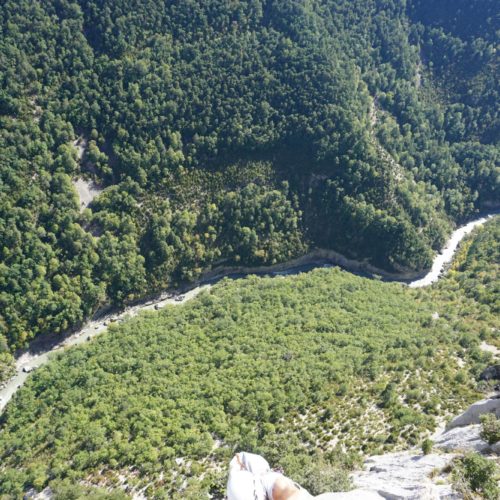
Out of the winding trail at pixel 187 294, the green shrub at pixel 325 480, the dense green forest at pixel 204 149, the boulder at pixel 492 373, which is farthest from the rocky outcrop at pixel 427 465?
the dense green forest at pixel 204 149

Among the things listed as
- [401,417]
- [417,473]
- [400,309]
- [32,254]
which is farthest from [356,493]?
[32,254]

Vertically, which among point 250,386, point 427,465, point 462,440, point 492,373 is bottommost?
point 250,386

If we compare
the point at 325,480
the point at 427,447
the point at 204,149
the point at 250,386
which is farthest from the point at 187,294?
the point at 427,447

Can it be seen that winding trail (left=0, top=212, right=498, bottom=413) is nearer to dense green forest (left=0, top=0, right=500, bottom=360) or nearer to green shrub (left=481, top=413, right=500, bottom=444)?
dense green forest (left=0, top=0, right=500, bottom=360)

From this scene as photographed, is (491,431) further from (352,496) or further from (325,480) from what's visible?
(325,480)

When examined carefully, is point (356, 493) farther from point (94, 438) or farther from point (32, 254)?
point (32, 254)

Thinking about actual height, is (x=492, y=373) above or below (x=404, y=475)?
below

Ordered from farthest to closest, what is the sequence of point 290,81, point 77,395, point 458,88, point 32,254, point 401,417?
point 458,88
point 290,81
point 32,254
point 77,395
point 401,417
